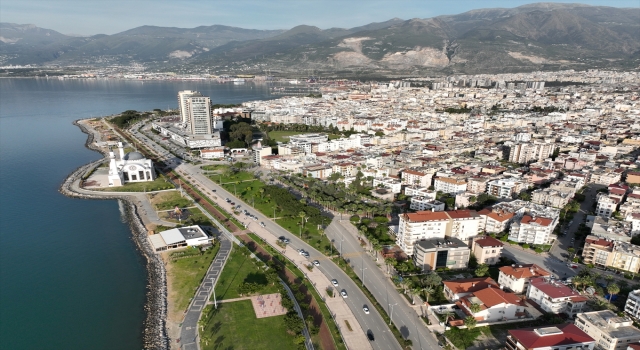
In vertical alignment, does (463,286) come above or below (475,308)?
below

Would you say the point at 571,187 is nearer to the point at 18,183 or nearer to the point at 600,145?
the point at 600,145

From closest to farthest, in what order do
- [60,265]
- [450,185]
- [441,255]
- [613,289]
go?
[613,289] → [441,255] → [60,265] → [450,185]

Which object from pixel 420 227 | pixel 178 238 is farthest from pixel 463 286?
pixel 178 238

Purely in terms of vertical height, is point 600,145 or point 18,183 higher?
point 600,145

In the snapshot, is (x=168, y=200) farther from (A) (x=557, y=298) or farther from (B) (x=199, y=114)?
(A) (x=557, y=298)

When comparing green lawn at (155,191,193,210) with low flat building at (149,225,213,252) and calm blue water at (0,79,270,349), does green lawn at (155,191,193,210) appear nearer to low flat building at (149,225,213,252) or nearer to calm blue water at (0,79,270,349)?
calm blue water at (0,79,270,349)

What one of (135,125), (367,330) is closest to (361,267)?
(367,330)

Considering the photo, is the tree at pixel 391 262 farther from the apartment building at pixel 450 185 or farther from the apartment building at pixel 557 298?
the apartment building at pixel 450 185
